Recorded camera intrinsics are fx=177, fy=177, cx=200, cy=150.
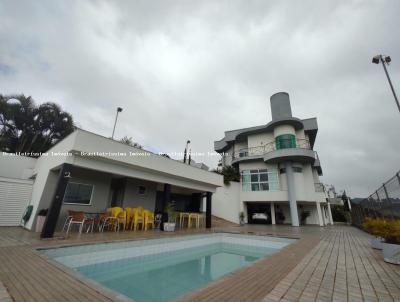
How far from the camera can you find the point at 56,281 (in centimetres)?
260

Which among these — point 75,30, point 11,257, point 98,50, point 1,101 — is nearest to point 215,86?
point 98,50

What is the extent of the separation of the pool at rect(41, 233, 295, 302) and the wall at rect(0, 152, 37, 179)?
11.0 meters

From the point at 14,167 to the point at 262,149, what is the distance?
20.7 metres

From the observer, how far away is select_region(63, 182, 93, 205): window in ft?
28.7

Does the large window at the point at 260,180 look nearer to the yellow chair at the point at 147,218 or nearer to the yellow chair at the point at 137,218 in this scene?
the yellow chair at the point at 147,218

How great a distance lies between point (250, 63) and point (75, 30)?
924cm

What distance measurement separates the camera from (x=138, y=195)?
1164 cm

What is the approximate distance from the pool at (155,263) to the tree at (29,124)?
722 inches

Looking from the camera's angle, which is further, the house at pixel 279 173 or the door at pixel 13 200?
the house at pixel 279 173

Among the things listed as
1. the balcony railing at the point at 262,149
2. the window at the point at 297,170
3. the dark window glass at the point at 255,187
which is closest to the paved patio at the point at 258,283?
the window at the point at 297,170

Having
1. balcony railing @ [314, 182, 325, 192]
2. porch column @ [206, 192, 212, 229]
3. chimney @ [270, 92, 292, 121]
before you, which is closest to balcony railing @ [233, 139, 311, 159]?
chimney @ [270, 92, 292, 121]

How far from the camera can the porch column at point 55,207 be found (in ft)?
19.2

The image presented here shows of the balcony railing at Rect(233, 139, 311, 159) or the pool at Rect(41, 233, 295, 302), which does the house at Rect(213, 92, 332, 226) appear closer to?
the balcony railing at Rect(233, 139, 311, 159)

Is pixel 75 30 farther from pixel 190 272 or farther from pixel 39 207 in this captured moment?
pixel 190 272
